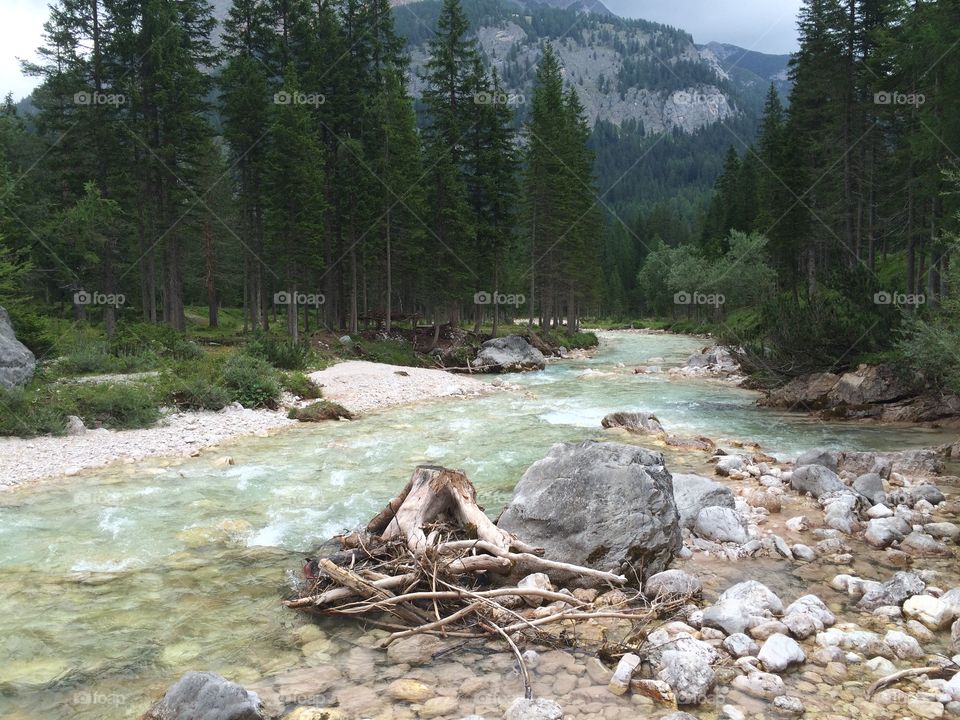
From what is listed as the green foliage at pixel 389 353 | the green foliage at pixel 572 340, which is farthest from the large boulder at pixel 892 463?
the green foliage at pixel 572 340

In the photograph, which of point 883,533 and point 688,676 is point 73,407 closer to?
point 688,676

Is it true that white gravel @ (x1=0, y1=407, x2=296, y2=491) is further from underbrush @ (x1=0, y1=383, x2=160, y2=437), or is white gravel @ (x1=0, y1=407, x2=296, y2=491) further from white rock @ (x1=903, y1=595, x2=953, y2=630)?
white rock @ (x1=903, y1=595, x2=953, y2=630)

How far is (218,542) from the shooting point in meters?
7.46

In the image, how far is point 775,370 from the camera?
776 inches

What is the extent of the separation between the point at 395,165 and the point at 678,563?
29.5 m

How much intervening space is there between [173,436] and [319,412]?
13.0 feet

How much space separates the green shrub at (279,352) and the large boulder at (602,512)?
1646cm

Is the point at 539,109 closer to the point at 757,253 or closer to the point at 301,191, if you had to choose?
the point at 301,191

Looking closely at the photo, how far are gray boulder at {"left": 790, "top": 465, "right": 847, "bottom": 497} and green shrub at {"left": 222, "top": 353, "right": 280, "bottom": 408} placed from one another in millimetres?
13168

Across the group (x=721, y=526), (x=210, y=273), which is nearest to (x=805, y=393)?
(x=721, y=526)

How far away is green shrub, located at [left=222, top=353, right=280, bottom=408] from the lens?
16.8 meters

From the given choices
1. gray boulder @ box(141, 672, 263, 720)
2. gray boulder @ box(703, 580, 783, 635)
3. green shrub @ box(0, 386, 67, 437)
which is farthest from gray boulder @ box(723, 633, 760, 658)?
green shrub @ box(0, 386, 67, 437)

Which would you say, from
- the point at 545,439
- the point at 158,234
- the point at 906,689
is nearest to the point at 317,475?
the point at 545,439

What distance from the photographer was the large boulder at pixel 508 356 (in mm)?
30500
